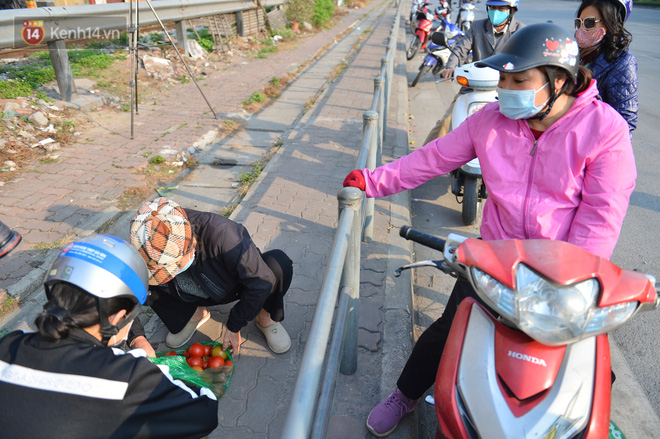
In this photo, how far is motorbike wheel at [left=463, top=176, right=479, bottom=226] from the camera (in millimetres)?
4125

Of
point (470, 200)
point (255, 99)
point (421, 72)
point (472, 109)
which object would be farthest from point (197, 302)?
point (421, 72)

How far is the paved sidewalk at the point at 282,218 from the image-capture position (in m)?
2.52

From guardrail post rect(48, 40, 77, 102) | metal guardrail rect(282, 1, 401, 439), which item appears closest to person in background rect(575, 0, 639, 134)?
metal guardrail rect(282, 1, 401, 439)

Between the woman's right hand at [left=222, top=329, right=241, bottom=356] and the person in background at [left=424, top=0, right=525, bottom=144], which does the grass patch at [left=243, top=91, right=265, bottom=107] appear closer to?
the person in background at [left=424, top=0, right=525, bottom=144]

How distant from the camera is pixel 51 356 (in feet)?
4.62

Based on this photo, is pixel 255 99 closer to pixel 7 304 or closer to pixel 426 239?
pixel 7 304

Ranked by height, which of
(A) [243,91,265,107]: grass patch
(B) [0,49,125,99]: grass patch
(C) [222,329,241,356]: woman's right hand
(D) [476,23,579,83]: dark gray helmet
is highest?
(D) [476,23,579,83]: dark gray helmet

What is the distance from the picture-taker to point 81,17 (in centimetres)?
720

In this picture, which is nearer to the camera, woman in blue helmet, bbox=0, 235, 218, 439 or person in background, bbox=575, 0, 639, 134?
woman in blue helmet, bbox=0, 235, 218, 439

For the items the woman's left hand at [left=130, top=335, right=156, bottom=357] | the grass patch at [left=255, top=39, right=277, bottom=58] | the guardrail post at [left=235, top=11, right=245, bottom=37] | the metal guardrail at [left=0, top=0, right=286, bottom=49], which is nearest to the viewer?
the woman's left hand at [left=130, top=335, right=156, bottom=357]

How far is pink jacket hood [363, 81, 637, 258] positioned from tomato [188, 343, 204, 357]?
5.61ft

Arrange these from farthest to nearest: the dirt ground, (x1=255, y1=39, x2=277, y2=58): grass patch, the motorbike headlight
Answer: (x1=255, y1=39, x2=277, y2=58): grass patch, the dirt ground, the motorbike headlight

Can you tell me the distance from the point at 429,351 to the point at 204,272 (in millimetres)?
1234

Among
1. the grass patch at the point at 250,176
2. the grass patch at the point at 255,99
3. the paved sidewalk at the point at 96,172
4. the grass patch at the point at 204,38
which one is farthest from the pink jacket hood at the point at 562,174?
the grass patch at the point at 204,38
